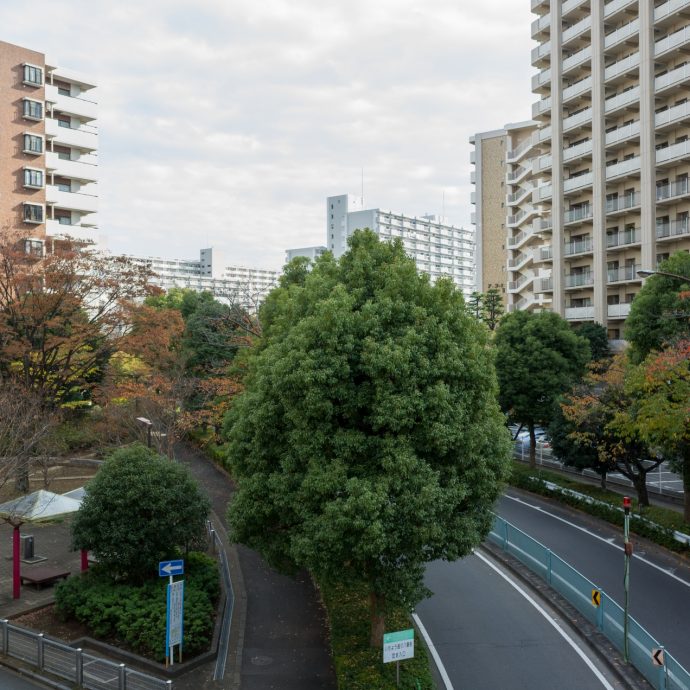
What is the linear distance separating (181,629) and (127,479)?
4187 millimetres

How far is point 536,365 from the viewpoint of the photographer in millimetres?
33219

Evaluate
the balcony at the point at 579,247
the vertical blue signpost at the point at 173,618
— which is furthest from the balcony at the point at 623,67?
the vertical blue signpost at the point at 173,618

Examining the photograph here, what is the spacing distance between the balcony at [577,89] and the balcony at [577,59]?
3.74ft

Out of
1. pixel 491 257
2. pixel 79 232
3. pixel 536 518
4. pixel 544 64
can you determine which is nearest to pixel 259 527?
pixel 536 518

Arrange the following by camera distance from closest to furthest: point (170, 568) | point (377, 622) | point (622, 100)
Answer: point (377, 622) < point (170, 568) < point (622, 100)

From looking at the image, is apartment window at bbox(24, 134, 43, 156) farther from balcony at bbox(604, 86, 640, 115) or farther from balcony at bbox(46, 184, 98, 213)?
balcony at bbox(604, 86, 640, 115)

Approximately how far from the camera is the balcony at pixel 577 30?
48312 mm

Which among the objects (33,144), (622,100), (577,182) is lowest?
(577,182)

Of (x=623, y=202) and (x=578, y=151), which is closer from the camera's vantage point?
(x=623, y=202)

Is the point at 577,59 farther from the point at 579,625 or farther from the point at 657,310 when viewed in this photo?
the point at 579,625

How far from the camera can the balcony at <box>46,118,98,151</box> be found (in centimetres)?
5238

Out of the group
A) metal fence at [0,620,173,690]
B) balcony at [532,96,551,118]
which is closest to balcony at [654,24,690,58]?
balcony at [532,96,551,118]

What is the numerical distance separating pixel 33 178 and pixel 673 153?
1748 inches

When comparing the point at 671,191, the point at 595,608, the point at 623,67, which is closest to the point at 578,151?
the point at 623,67
